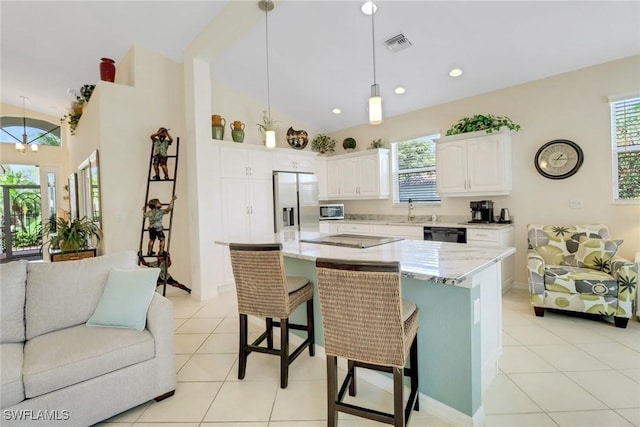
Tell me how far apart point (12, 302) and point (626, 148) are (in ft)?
18.6

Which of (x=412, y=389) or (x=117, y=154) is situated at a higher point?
(x=117, y=154)

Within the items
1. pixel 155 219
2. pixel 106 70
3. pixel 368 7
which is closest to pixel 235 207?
pixel 155 219

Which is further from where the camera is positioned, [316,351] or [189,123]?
[189,123]

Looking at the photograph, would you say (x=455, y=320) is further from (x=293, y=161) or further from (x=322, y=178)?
(x=322, y=178)

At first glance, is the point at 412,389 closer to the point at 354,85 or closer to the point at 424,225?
the point at 424,225

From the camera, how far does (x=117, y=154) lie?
156 inches

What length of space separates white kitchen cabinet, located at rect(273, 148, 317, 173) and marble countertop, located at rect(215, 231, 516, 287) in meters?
2.46

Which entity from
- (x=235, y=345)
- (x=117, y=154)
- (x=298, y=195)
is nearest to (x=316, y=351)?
(x=235, y=345)

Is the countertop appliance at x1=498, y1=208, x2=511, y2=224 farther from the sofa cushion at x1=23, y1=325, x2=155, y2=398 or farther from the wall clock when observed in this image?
the sofa cushion at x1=23, y1=325, x2=155, y2=398

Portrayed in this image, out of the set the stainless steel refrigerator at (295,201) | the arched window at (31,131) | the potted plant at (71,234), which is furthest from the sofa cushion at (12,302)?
the arched window at (31,131)

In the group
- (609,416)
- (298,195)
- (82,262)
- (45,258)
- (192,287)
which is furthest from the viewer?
(45,258)

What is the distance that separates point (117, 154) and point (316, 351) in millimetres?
3523

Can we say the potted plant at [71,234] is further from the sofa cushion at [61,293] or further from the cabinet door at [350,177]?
the cabinet door at [350,177]

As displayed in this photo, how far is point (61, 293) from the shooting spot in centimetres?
206
